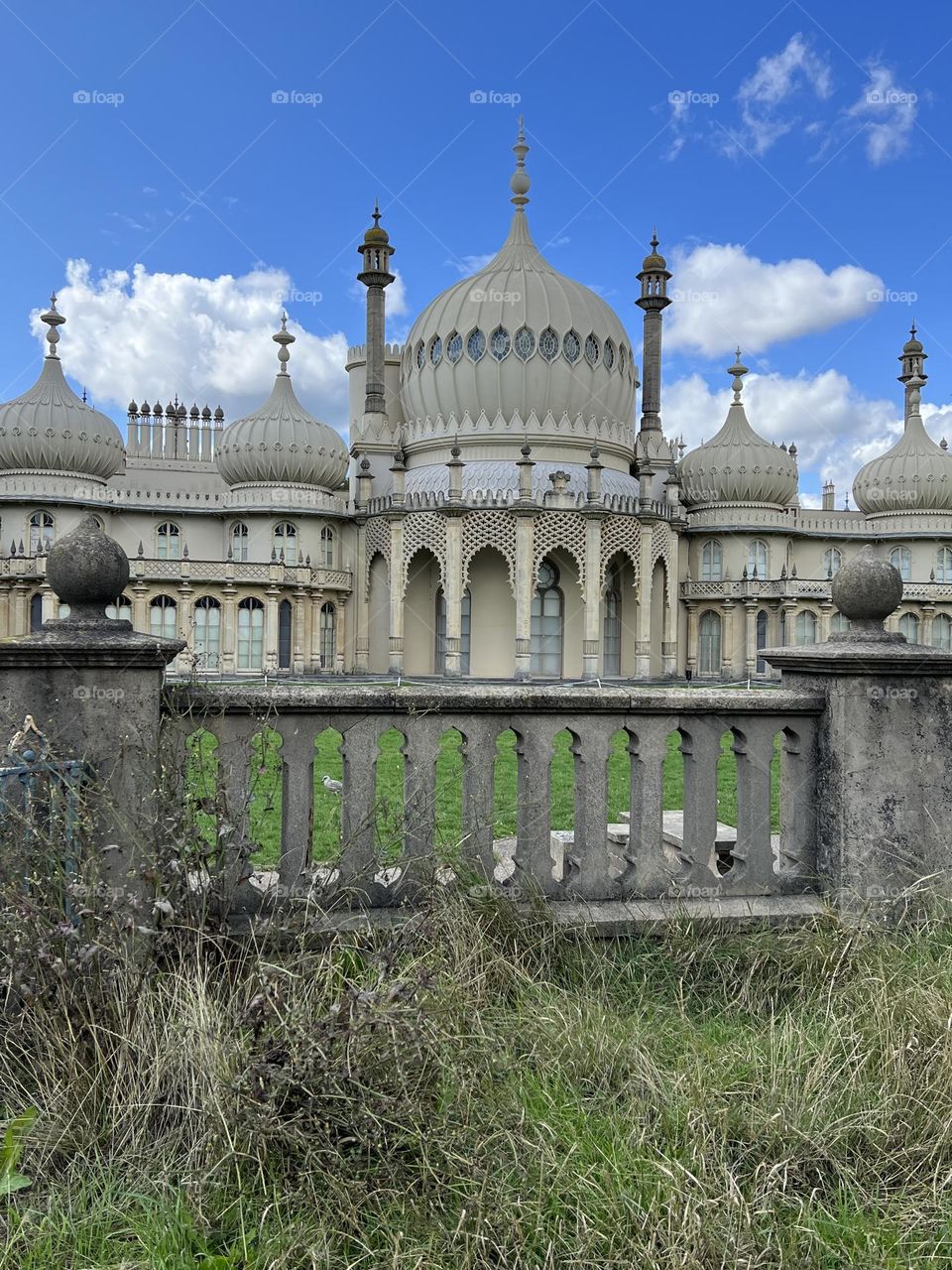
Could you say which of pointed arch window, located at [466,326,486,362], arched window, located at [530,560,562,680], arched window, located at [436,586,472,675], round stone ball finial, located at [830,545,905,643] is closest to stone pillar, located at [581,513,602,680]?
arched window, located at [530,560,562,680]

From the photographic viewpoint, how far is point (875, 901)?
4004 millimetres

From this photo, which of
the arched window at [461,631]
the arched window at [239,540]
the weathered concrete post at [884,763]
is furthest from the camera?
the arched window at [239,540]

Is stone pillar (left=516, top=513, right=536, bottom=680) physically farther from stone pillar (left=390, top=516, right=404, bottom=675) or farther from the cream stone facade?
stone pillar (left=390, top=516, right=404, bottom=675)

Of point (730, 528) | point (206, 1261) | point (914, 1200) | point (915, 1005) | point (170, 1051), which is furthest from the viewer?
point (730, 528)

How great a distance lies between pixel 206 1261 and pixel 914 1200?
1.79 m

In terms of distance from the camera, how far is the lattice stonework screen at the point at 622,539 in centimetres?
2823

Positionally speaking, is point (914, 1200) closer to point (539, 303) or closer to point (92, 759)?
point (92, 759)

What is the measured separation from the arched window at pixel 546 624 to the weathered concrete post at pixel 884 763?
24.7m

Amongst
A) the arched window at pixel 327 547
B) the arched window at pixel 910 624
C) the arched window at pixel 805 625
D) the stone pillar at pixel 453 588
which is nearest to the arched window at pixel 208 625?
the arched window at pixel 327 547

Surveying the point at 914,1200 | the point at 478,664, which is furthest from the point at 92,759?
the point at 478,664

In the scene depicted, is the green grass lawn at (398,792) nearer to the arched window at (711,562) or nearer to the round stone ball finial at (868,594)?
the round stone ball finial at (868,594)

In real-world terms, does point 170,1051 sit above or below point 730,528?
below

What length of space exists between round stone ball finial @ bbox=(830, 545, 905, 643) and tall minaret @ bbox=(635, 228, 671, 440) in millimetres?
32546

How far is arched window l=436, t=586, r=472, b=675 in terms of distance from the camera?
2892 centimetres
